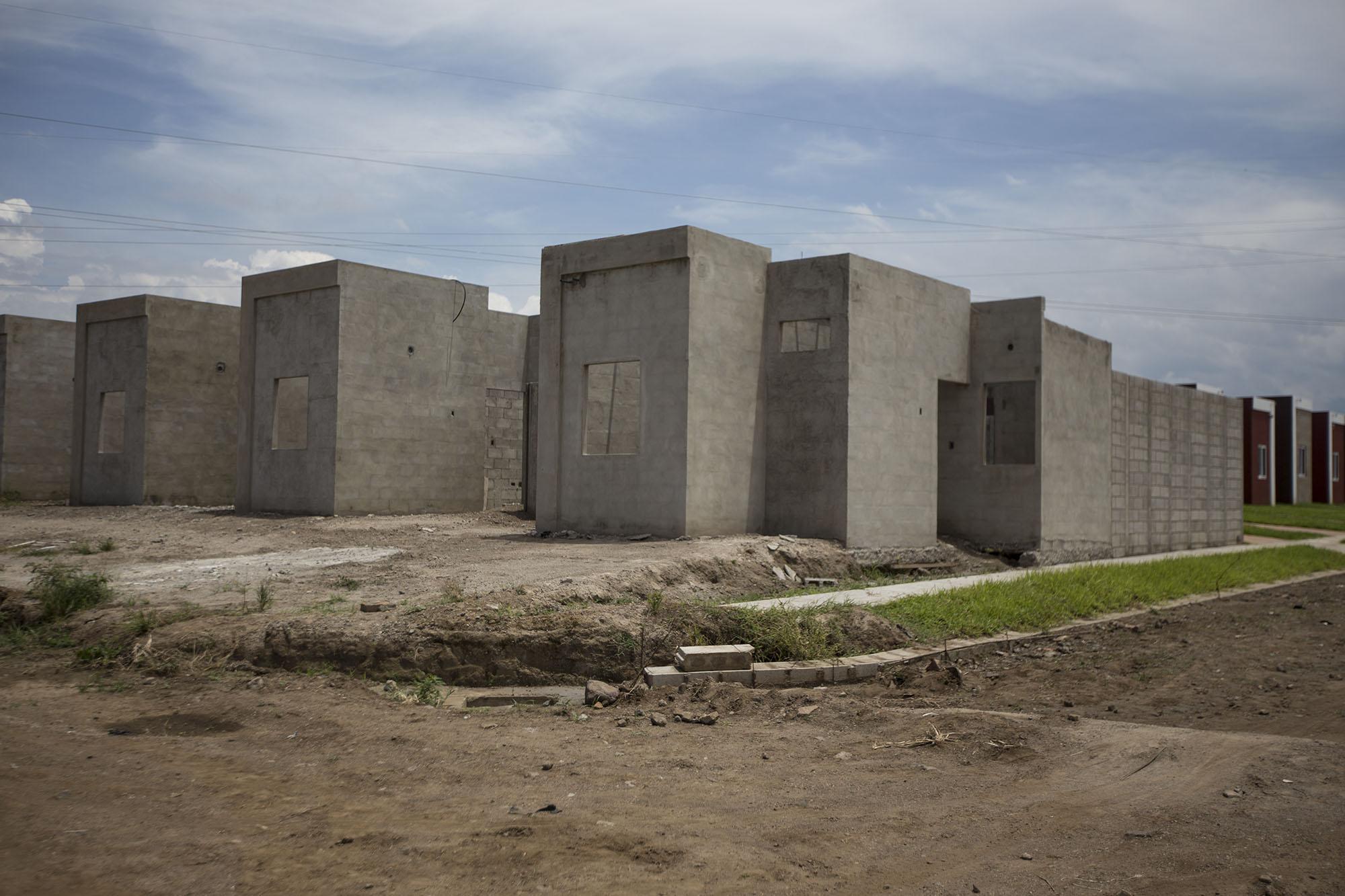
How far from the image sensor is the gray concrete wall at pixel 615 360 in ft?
47.6

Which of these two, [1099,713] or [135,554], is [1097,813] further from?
[135,554]

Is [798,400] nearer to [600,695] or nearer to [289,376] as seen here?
[600,695]

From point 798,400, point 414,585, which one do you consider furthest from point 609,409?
point 414,585

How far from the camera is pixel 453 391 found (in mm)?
21328

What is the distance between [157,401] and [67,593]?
15135mm

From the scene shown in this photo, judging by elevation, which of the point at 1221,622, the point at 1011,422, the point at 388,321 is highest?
the point at 388,321

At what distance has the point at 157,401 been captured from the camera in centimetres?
2300

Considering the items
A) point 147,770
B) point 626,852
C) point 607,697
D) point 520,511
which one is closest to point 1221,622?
point 607,697

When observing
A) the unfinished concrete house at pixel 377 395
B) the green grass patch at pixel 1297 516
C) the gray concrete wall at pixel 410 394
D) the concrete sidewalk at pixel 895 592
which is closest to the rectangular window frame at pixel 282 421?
the unfinished concrete house at pixel 377 395

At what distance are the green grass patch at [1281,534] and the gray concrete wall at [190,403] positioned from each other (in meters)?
26.2

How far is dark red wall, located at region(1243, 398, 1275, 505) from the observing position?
42969 millimetres

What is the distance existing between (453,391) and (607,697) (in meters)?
14.9

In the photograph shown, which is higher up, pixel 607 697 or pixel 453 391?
pixel 453 391

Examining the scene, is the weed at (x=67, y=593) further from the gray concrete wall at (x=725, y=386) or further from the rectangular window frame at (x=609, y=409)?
the gray concrete wall at (x=725, y=386)
